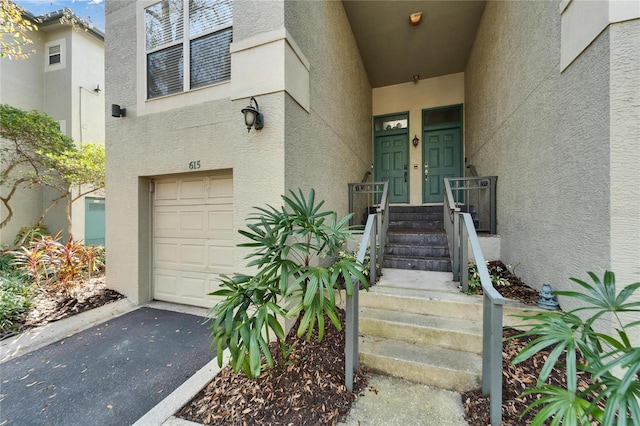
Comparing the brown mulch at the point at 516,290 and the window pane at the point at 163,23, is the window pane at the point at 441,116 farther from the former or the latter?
the window pane at the point at 163,23

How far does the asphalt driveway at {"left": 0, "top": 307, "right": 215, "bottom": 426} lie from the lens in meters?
2.07

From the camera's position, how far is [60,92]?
7.98m

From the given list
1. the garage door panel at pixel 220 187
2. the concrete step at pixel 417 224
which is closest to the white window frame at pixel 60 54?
the garage door panel at pixel 220 187

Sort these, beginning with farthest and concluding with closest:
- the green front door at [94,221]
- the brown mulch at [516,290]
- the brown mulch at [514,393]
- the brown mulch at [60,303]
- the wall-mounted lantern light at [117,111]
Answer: the green front door at [94,221] → the wall-mounted lantern light at [117,111] → the brown mulch at [60,303] → the brown mulch at [516,290] → the brown mulch at [514,393]

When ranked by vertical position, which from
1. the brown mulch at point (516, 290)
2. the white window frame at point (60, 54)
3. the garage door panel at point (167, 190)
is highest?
the white window frame at point (60, 54)

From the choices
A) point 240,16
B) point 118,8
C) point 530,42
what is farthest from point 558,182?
point 118,8

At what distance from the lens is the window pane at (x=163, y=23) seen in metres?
3.76

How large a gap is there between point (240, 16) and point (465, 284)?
4371mm

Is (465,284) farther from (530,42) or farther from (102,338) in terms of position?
(102,338)

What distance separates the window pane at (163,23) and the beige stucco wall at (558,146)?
4876 mm

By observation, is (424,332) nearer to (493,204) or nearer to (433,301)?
(433,301)

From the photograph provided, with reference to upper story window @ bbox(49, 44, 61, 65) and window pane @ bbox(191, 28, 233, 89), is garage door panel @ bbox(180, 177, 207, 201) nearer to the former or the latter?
window pane @ bbox(191, 28, 233, 89)

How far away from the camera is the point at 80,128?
812 cm

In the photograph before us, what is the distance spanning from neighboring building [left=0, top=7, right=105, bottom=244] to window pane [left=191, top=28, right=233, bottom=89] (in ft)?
23.2
